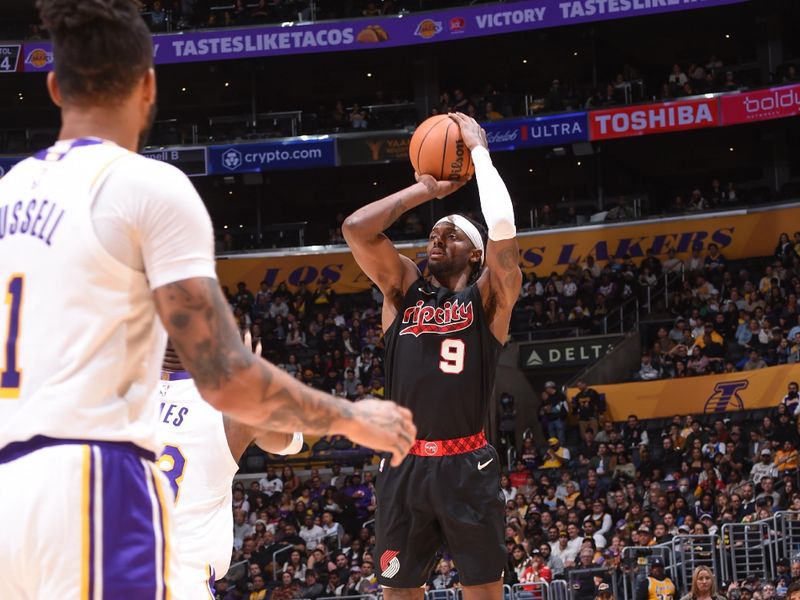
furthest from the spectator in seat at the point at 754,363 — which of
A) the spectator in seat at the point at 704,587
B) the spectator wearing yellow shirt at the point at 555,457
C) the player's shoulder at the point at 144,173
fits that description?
the player's shoulder at the point at 144,173

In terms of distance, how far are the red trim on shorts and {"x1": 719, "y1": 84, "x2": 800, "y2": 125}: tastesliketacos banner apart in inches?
888

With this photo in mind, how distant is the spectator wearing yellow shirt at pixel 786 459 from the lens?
16.8 metres

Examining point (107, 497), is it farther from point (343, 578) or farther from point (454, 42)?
point (454, 42)

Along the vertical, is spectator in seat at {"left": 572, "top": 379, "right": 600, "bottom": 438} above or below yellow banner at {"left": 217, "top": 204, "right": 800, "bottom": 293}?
below

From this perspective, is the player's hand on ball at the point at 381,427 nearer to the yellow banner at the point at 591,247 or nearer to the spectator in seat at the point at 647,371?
the spectator in seat at the point at 647,371

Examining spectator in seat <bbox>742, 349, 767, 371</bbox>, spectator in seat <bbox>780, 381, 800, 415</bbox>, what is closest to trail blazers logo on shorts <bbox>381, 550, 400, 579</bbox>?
spectator in seat <bbox>780, 381, 800, 415</bbox>

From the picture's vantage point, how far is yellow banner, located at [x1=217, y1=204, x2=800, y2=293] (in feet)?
88.0

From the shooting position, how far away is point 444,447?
581cm

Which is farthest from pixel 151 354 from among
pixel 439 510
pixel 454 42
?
pixel 454 42

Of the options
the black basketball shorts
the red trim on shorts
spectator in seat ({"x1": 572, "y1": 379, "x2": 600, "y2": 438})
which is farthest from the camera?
spectator in seat ({"x1": 572, "y1": 379, "x2": 600, "y2": 438})

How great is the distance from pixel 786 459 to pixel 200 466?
1383cm

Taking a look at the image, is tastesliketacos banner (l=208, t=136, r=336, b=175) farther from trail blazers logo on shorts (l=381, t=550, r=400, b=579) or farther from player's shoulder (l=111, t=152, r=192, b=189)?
player's shoulder (l=111, t=152, r=192, b=189)

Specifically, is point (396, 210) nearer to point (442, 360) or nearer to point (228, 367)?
point (442, 360)

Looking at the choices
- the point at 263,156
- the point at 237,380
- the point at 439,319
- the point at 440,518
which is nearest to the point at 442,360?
the point at 439,319
